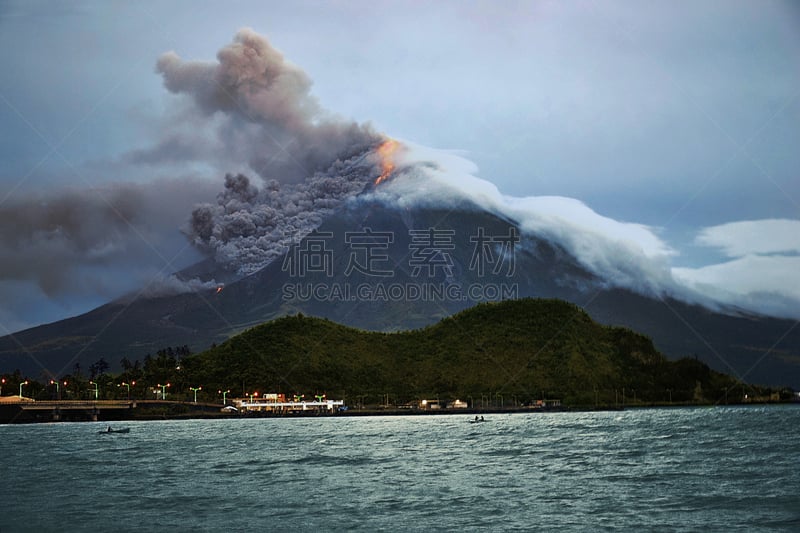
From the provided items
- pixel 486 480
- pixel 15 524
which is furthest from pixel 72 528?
pixel 486 480

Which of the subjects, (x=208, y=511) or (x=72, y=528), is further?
(x=208, y=511)

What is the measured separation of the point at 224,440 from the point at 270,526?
7308 cm

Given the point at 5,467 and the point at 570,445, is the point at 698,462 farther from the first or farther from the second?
the point at 5,467

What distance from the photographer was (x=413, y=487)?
54.8m

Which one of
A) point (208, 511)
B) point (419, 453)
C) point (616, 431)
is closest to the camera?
point (208, 511)

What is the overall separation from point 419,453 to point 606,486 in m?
29.4

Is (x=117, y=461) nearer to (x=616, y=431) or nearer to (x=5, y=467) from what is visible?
(x=5, y=467)

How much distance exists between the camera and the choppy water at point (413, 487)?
1656 inches

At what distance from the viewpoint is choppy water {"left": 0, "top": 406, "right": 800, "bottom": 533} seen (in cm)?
4206

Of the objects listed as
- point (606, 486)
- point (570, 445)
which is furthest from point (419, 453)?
point (606, 486)

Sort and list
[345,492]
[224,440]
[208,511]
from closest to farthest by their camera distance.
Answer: [208,511], [345,492], [224,440]

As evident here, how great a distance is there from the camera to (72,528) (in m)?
41.2

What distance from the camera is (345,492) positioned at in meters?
52.7

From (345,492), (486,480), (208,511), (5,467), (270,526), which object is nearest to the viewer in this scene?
(270,526)
